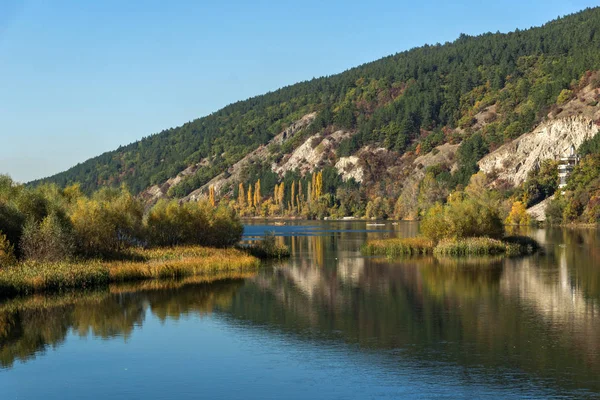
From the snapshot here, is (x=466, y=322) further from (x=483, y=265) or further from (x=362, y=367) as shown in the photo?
(x=483, y=265)

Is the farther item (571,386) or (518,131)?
(518,131)

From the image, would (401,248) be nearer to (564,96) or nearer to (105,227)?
(105,227)

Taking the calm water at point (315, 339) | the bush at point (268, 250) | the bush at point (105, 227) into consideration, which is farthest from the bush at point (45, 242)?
the bush at point (268, 250)

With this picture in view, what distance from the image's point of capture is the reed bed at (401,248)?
74875 mm

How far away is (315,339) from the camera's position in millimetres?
34188

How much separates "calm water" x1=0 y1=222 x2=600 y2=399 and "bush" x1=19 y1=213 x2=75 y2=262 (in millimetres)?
6159

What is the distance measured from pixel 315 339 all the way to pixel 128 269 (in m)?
24.3

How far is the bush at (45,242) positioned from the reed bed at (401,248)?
32.9 metres

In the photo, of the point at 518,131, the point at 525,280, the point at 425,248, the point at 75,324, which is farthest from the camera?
the point at 518,131

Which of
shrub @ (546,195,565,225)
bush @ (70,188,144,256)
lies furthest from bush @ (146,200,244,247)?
shrub @ (546,195,565,225)

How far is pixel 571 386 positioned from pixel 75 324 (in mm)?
25136

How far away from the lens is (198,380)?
28078 mm

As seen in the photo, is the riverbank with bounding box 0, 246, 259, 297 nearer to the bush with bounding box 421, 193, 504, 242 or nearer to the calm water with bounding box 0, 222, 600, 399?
the calm water with bounding box 0, 222, 600, 399

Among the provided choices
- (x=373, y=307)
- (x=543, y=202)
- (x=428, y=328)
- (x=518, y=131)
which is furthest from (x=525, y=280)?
(x=518, y=131)
